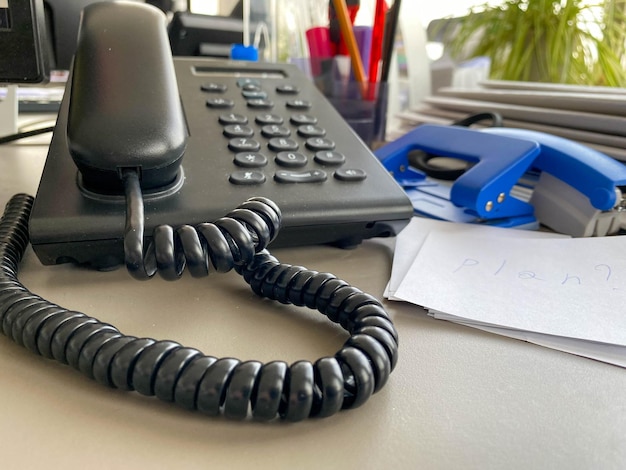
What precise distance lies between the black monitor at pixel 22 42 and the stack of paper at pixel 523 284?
1.07ft


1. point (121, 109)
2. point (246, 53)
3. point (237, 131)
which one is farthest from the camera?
point (246, 53)

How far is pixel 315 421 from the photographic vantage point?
0.21 meters

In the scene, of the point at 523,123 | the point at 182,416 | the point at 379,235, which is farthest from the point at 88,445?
the point at 523,123

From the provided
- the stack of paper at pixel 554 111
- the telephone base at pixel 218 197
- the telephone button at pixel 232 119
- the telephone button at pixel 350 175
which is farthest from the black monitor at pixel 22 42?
the stack of paper at pixel 554 111

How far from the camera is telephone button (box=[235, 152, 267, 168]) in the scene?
0.39m

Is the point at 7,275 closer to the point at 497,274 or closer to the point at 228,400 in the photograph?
the point at 228,400

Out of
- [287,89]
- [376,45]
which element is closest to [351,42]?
[376,45]

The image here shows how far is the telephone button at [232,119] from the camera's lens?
17.3 inches

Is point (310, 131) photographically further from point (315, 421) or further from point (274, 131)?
point (315, 421)

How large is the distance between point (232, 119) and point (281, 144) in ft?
0.18

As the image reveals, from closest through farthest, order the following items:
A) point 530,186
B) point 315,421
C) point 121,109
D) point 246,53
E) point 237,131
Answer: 1. point 315,421
2. point 121,109
3. point 237,131
4. point 530,186
5. point 246,53

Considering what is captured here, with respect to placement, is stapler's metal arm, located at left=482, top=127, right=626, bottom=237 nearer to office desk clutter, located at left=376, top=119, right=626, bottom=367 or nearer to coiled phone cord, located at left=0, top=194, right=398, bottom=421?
office desk clutter, located at left=376, top=119, right=626, bottom=367

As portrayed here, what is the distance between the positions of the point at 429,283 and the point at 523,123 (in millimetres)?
413

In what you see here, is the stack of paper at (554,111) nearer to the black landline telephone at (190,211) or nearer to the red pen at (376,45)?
the red pen at (376,45)
